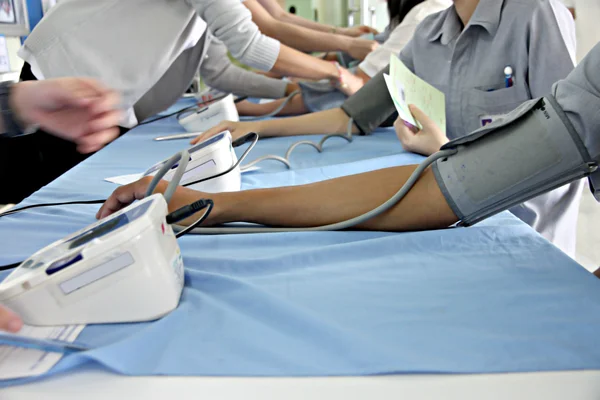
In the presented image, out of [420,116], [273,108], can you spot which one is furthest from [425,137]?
[273,108]

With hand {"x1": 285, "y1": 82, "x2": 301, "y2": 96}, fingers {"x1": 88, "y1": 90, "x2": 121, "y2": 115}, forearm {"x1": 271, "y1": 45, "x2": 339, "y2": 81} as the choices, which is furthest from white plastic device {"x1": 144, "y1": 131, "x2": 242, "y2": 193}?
hand {"x1": 285, "y1": 82, "x2": 301, "y2": 96}

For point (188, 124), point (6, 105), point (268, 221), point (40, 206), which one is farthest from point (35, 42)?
point (268, 221)

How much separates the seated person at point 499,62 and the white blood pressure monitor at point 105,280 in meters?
0.78

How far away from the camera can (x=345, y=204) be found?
0.79m

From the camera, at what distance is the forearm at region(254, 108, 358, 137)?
5.27ft

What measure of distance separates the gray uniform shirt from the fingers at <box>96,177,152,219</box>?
0.76 metres

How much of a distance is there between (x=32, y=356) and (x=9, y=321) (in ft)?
0.13

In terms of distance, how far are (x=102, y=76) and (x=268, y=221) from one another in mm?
1011

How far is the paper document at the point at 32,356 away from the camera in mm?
449

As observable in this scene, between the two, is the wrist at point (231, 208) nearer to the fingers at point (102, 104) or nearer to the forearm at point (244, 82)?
the fingers at point (102, 104)

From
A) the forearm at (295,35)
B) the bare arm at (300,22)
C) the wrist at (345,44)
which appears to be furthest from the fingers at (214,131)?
the bare arm at (300,22)

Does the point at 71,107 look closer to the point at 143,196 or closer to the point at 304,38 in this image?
the point at 143,196

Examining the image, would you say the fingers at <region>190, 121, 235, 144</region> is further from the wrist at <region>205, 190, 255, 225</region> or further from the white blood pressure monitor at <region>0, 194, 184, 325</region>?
the white blood pressure monitor at <region>0, 194, 184, 325</region>

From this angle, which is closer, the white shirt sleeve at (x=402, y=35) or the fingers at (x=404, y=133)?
the fingers at (x=404, y=133)
